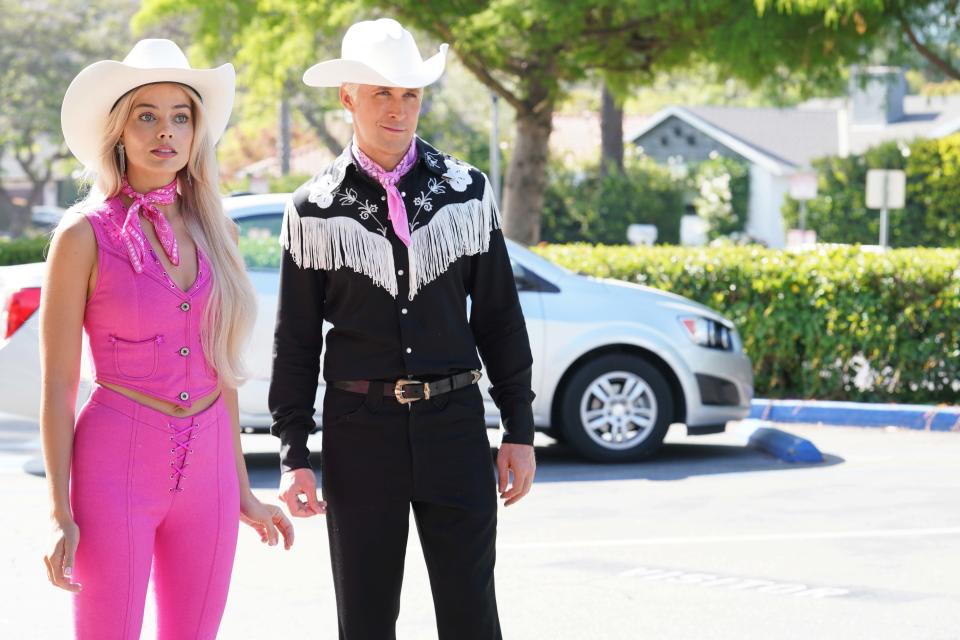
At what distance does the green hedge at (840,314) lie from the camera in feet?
39.1

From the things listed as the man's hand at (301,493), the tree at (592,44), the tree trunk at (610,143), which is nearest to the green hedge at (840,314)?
the tree at (592,44)

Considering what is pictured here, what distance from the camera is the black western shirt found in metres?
3.80

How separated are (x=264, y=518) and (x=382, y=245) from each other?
745 mm

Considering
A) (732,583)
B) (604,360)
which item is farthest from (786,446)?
(732,583)

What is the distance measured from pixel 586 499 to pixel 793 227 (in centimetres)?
2876

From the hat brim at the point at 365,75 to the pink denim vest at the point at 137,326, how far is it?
737 mm

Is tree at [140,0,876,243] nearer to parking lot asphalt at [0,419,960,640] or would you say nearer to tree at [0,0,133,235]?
parking lot asphalt at [0,419,960,640]

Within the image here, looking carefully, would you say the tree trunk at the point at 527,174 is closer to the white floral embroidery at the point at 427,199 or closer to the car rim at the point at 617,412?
the car rim at the point at 617,412

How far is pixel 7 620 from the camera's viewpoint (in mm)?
5910

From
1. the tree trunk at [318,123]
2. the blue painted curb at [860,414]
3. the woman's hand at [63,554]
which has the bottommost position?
the blue painted curb at [860,414]

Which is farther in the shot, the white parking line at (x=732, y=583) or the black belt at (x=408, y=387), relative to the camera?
the white parking line at (x=732, y=583)

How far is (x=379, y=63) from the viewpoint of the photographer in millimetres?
3791

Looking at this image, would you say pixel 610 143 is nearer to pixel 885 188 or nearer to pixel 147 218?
pixel 885 188

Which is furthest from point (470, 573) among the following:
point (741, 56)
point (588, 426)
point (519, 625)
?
A: point (741, 56)
